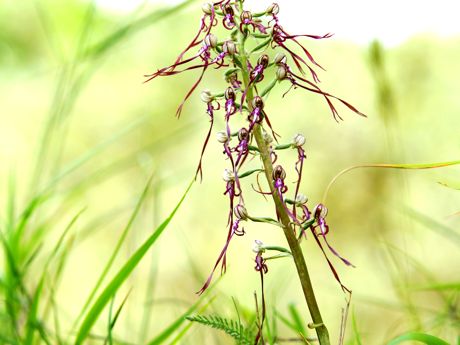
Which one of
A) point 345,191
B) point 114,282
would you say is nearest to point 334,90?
point 345,191

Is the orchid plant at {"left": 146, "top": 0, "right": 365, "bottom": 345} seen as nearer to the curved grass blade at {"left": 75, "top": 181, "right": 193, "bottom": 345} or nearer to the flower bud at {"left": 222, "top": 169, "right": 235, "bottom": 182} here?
the flower bud at {"left": 222, "top": 169, "right": 235, "bottom": 182}

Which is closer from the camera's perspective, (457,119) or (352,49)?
(457,119)

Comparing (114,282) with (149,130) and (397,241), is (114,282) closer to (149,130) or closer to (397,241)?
(397,241)

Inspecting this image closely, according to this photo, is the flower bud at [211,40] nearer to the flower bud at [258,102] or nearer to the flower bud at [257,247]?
the flower bud at [258,102]

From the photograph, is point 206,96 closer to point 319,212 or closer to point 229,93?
point 229,93

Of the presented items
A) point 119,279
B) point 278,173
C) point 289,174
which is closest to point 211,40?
point 278,173

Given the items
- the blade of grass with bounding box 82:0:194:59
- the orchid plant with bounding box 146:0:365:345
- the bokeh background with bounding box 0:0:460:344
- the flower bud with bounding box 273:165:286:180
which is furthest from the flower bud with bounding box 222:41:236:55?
the bokeh background with bounding box 0:0:460:344

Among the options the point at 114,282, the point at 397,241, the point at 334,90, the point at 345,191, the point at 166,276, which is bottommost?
the point at 114,282
